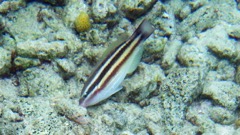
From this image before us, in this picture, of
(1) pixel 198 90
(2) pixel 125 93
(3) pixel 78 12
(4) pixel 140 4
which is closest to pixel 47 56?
(3) pixel 78 12

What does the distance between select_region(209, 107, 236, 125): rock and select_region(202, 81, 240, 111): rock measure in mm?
58

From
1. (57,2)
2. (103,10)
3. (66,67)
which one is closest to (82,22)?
(103,10)

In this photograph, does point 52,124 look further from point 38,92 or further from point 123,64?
point 123,64

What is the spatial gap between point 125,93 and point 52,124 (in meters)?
0.93

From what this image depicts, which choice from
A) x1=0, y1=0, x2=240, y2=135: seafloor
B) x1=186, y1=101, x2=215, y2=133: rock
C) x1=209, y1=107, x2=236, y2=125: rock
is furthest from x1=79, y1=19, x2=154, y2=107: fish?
x1=209, y1=107, x2=236, y2=125: rock

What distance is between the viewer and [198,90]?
3238 mm

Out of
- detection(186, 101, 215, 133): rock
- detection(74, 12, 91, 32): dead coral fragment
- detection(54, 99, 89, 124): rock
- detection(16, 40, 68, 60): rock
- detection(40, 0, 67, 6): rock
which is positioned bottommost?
detection(186, 101, 215, 133): rock

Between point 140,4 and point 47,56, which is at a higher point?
→ point 140,4

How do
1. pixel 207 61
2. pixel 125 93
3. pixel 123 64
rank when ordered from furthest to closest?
pixel 207 61 < pixel 125 93 < pixel 123 64

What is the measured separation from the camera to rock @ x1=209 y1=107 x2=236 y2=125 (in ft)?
10.4

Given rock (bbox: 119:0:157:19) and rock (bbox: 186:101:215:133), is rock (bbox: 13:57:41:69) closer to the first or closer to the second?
rock (bbox: 119:0:157:19)

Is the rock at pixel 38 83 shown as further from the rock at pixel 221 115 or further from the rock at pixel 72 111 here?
the rock at pixel 221 115

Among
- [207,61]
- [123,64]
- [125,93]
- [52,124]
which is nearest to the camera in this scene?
[52,124]

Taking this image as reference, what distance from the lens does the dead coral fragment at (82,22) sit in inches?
123
